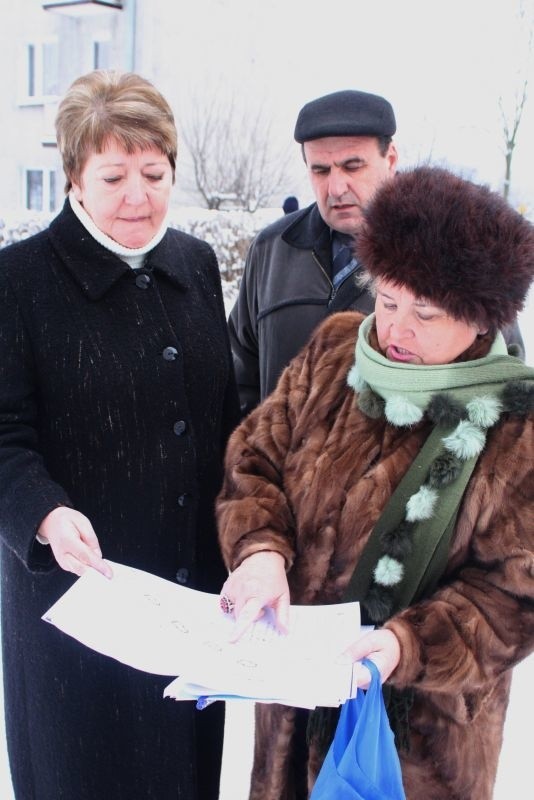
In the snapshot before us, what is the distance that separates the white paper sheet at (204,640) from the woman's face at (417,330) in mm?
532

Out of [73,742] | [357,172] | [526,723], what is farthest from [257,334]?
[526,723]

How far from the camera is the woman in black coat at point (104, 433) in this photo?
1891 millimetres

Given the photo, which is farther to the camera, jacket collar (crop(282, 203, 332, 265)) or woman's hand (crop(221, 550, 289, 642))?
jacket collar (crop(282, 203, 332, 265))

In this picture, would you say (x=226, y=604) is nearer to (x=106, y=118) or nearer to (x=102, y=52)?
(x=106, y=118)

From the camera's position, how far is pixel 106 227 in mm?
2008

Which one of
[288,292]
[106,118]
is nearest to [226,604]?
[106,118]

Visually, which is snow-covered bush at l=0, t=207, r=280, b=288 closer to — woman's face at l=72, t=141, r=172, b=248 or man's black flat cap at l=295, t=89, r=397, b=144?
man's black flat cap at l=295, t=89, r=397, b=144

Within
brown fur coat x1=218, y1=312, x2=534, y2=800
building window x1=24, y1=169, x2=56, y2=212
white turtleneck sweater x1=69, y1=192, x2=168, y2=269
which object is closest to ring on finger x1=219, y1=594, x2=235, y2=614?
brown fur coat x1=218, y1=312, x2=534, y2=800

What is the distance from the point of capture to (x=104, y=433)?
79.1 inches

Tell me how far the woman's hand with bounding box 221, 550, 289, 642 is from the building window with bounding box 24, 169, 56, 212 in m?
15.3

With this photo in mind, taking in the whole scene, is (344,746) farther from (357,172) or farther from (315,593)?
(357,172)

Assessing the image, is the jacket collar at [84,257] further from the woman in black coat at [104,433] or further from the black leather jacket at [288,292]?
the black leather jacket at [288,292]

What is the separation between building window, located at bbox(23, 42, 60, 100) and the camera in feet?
53.1

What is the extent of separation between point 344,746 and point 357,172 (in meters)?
1.61
